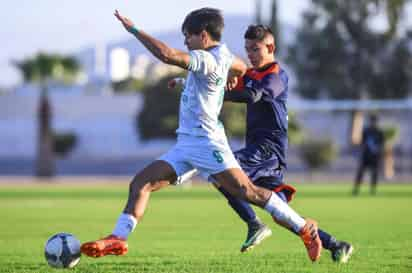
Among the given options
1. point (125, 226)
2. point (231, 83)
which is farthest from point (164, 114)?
point (125, 226)

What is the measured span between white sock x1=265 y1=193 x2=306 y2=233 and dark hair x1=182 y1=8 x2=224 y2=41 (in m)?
1.52

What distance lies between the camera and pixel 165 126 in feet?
198

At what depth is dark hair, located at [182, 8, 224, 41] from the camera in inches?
335

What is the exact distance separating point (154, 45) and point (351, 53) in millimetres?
67268

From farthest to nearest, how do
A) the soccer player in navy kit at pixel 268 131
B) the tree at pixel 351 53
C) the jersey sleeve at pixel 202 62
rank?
the tree at pixel 351 53
the soccer player in navy kit at pixel 268 131
the jersey sleeve at pixel 202 62

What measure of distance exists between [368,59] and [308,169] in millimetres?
19348

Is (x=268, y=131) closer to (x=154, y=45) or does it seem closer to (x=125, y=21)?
(x=154, y=45)

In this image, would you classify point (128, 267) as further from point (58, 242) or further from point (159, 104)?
point (159, 104)

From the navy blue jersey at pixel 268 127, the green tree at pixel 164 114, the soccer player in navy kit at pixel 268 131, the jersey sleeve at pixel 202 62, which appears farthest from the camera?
the green tree at pixel 164 114

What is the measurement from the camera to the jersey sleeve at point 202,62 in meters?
8.27

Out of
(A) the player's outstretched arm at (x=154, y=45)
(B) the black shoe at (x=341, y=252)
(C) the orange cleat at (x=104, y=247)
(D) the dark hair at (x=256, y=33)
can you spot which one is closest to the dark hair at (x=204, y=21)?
(A) the player's outstretched arm at (x=154, y=45)

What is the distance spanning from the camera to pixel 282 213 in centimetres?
903

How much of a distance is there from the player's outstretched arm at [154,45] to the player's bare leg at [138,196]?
1.16 metres

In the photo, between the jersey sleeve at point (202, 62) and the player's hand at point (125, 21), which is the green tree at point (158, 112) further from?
the player's hand at point (125, 21)
